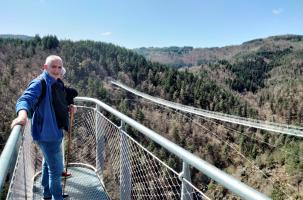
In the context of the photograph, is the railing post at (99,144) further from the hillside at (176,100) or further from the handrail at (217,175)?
the hillside at (176,100)

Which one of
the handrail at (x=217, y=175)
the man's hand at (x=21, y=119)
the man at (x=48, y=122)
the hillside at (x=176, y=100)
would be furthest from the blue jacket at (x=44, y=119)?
the hillside at (x=176, y=100)

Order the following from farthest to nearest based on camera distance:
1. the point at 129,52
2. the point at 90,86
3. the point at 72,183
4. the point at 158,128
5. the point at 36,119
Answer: the point at 129,52, the point at 90,86, the point at 158,128, the point at 72,183, the point at 36,119

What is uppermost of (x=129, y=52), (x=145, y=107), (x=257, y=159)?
(x=129, y=52)

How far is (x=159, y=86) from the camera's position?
10400cm

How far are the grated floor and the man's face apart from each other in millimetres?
1314

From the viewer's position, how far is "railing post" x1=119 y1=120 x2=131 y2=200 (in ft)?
10.8

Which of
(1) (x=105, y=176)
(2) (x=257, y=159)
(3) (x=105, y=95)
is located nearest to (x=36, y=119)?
(1) (x=105, y=176)

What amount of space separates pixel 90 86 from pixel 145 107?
14.2 metres

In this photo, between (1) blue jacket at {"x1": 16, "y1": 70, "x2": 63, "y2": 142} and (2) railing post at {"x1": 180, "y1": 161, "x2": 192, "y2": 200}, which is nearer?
(2) railing post at {"x1": 180, "y1": 161, "x2": 192, "y2": 200}

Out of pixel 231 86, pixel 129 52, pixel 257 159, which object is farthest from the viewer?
pixel 231 86

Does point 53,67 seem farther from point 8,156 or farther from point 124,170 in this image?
point 8,156

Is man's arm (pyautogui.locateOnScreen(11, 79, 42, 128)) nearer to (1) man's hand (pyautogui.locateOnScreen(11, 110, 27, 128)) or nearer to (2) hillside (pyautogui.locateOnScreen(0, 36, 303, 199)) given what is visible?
(1) man's hand (pyautogui.locateOnScreen(11, 110, 27, 128))

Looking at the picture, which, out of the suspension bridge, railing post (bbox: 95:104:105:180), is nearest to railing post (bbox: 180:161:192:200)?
the suspension bridge

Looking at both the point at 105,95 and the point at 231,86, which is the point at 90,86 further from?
the point at 231,86
